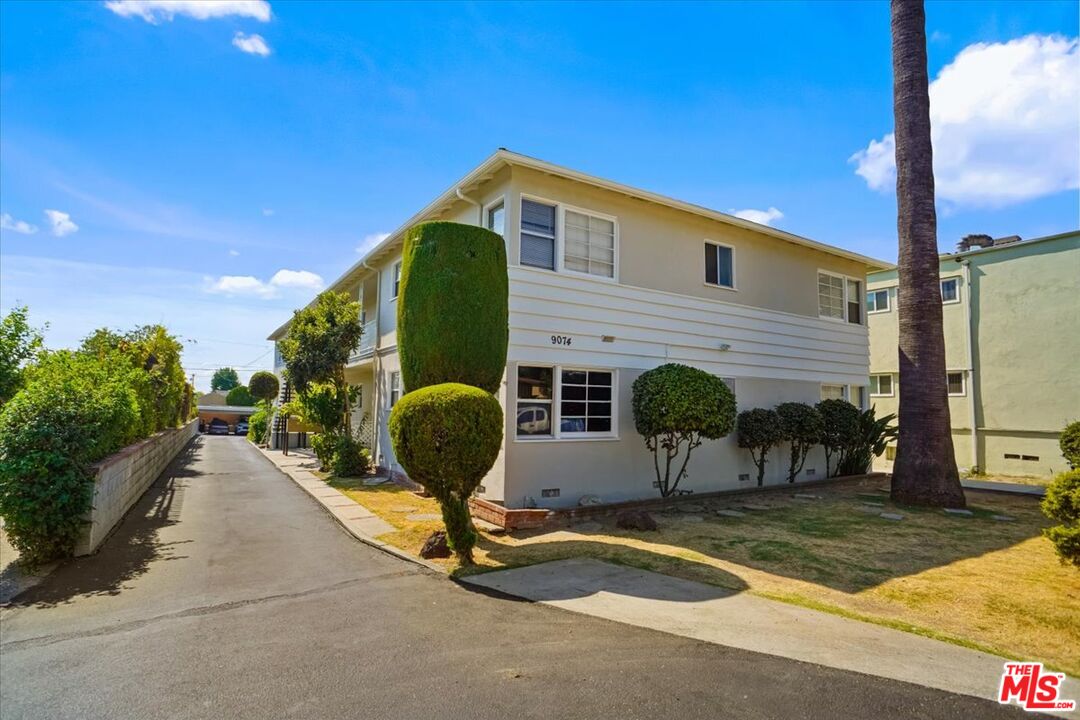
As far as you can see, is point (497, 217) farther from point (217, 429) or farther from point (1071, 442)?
point (217, 429)

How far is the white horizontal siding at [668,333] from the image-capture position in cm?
1022

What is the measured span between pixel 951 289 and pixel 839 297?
697 centimetres

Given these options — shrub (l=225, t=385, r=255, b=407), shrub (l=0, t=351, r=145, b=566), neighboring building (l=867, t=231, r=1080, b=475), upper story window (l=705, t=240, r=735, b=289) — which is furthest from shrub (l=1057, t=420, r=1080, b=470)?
shrub (l=225, t=385, r=255, b=407)

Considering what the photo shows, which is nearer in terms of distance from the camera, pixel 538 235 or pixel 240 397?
pixel 538 235

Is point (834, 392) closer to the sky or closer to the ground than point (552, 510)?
closer to the sky

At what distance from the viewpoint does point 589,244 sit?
36.4 feet

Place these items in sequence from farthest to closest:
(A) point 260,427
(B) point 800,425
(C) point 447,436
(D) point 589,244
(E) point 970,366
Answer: (A) point 260,427 < (E) point 970,366 < (B) point 800,425 < (D) point 589,244 < (C) point 447,436

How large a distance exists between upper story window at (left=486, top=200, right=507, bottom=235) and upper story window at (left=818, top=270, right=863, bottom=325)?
9.72 m

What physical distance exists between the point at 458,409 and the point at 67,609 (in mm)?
4325

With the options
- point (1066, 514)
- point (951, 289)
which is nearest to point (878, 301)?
point (951, 289)

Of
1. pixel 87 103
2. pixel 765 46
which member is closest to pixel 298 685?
pixel 87 103

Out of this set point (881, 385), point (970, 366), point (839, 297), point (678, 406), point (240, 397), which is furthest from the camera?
point (240, 397)

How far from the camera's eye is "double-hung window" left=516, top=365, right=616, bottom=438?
10.2 m

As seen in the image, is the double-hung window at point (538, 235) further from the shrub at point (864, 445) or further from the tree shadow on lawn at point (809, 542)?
the shrub at point (864, 445)
